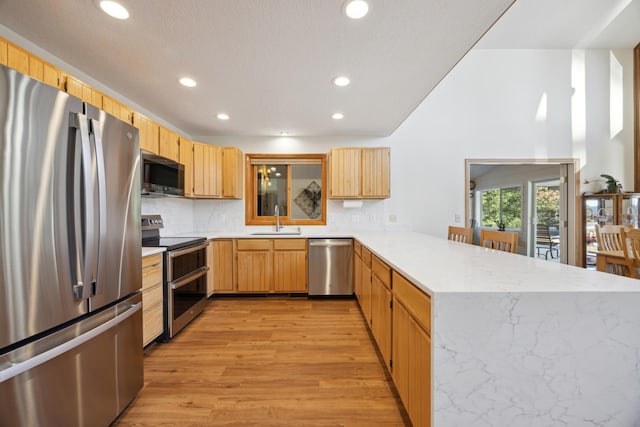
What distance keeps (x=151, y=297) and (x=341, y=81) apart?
2.53m

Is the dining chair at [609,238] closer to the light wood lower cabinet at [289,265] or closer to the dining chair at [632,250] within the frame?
the dining chair at [632,250]

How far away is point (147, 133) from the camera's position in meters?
2.43

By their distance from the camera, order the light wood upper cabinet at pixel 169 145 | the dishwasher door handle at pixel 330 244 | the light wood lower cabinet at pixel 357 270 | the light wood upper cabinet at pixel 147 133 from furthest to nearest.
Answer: the dishwasher door handle at pixel 330 244 → the light wood lower cabinet at pixel 357 270 → the light wood upper cabinet at pixel 169 145 → the light wood upper cabinet at pixel 147 133

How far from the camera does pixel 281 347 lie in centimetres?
217

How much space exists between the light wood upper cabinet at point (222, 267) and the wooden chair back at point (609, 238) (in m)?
4.58

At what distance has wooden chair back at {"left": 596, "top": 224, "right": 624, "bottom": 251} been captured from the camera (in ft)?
9.42

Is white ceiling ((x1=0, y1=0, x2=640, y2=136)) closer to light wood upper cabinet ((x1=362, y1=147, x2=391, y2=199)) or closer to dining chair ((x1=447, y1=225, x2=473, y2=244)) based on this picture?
light wood upper cabinet ((x1=362, y1=147, x2=391, y2=199))

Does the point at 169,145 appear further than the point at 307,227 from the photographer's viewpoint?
No

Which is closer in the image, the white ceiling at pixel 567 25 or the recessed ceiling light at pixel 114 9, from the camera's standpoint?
the recessed ceiling light at pixel 114 9

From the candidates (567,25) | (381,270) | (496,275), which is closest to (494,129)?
(567,25)

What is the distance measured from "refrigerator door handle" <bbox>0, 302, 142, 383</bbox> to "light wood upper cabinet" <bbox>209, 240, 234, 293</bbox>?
1988mm

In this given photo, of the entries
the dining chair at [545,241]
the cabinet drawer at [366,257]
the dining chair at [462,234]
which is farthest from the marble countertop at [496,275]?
the dining chair at [545,241]

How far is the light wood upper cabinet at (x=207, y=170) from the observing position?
3.30m

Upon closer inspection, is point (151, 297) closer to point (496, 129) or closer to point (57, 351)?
point (57, 351)
